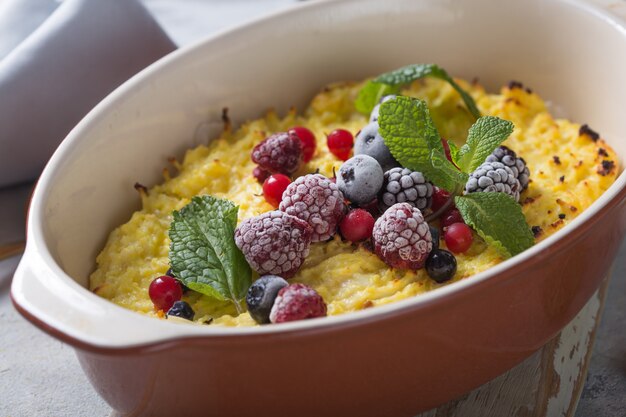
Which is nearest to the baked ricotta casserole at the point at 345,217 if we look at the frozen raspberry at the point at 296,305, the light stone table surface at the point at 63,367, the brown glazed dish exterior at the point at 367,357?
the frozen raspberry at the point at 296,305

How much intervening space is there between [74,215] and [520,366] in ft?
3.94

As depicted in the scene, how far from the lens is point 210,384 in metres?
1.66

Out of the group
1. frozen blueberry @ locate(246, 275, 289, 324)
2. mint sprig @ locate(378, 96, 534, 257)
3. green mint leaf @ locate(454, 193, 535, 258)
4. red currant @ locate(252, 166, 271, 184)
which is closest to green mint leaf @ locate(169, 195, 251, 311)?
frozen blueberry @ locate(246, 275, 289, 324)

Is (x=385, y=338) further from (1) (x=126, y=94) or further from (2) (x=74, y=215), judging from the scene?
(1) (x=126, y=94)

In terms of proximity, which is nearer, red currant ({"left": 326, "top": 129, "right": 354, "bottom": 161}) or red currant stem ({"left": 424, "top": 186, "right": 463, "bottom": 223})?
red currant stem ({"left": 424, "top": 186, "right": 463, "bottom": 223})

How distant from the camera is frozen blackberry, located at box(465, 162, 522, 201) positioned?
7.09 feet

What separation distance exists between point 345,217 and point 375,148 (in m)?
0.26

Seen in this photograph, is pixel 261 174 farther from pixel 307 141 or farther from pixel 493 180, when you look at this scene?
pixel 493 180

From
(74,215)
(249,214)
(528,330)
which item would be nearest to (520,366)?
(528,330)

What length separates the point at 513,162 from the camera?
89.5 inches

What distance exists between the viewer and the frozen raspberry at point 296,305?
5.93 ft

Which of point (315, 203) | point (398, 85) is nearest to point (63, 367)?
point (315, 203)

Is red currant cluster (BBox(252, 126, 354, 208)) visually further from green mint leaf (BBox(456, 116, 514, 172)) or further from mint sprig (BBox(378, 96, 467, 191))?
green mint leaf (BBox(456, 116, 514, 172))

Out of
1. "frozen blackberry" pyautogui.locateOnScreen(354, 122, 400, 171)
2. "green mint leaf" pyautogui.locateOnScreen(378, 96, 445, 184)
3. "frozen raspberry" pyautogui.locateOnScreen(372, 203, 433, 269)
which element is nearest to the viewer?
"frozen raspberry" pyautogui.locateOnScreen(372, 203, 433, 269)
